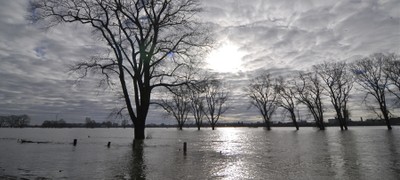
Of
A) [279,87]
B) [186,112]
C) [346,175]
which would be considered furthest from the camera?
[186,112]

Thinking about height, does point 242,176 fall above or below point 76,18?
below

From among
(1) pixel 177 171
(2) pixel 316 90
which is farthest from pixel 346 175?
(2) pixel 316 90

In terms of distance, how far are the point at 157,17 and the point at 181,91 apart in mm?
7609

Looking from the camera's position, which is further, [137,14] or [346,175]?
[137,14]

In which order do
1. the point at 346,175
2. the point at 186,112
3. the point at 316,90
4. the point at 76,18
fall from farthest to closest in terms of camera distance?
the point at 186,112 < the point at 316,90 < the point at 76,18 < the point at 346,175

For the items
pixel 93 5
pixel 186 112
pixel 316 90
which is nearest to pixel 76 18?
pixel 93 5

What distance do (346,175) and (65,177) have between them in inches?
356

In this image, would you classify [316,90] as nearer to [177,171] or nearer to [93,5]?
[93,5]

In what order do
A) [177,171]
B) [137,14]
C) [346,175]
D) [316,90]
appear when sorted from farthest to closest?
[316,90] → [137,14] → [177,171] → [346,175]

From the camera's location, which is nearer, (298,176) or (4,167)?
(298,176)

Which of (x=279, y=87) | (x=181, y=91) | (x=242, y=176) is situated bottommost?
(x=242, y=176)

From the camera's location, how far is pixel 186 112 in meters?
94.9

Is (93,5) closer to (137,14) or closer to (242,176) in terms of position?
(137,14)

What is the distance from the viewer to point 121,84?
94.7 ft
